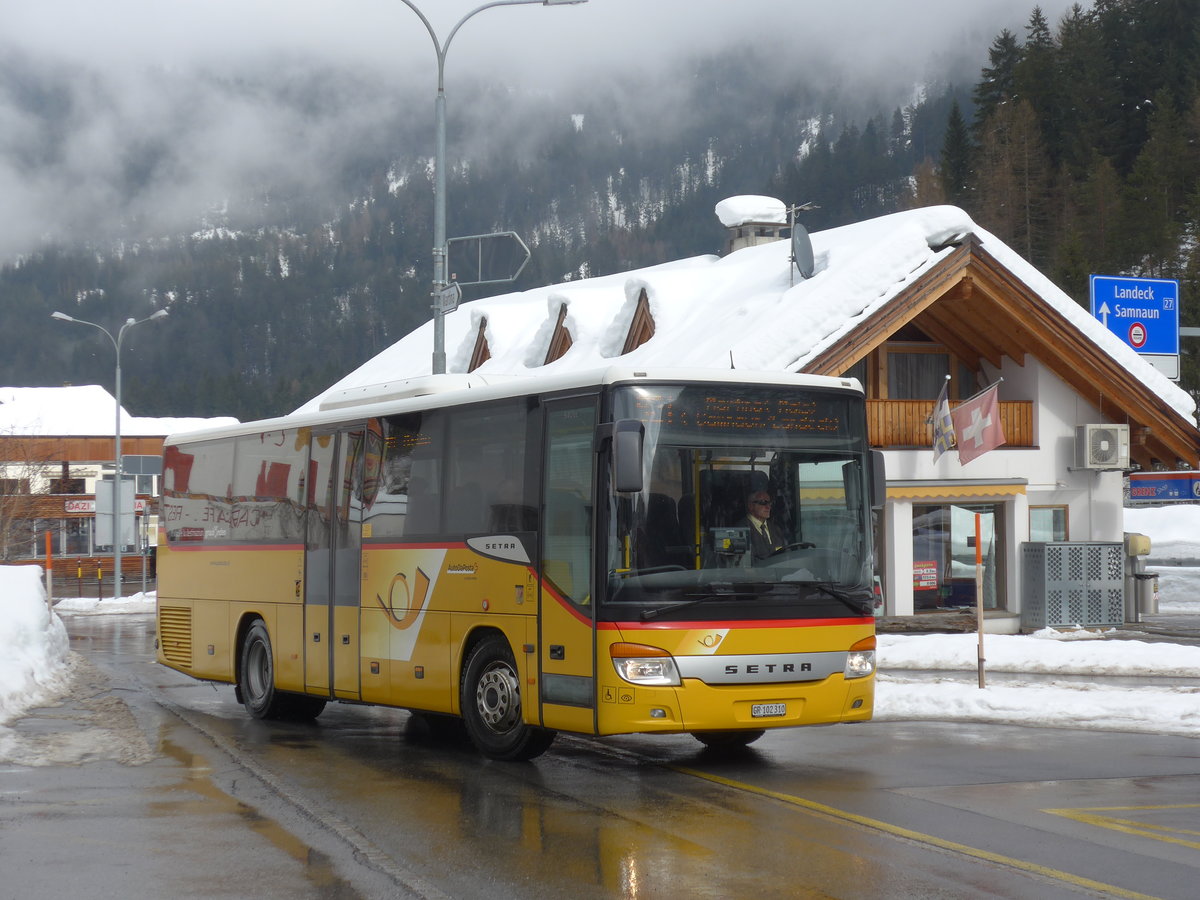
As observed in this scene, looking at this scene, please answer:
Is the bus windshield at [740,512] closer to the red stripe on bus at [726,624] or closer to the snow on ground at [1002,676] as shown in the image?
the red stripe on bus at [726,624]

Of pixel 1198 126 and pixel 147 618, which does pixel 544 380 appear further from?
pixel 1198 126

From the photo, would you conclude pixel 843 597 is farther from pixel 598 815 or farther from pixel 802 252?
pixel 802 252

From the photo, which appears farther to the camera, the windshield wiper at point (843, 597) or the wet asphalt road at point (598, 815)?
the windshield wiper at point (843, 597)

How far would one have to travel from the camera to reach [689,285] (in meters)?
34.4

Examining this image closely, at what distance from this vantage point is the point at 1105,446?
28781 millimetres

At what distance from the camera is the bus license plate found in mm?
10781

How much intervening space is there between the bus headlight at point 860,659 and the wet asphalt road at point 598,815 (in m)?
0.69

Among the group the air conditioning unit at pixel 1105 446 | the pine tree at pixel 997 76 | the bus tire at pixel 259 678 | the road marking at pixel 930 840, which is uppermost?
the pine tree at pixel 997 76

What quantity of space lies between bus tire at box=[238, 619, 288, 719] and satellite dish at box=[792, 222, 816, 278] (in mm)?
16082

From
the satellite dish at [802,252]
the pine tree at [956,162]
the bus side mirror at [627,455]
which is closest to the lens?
the bus side mirror at [627,455]

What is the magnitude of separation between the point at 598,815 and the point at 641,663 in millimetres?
1484

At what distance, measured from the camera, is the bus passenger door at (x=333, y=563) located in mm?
13742

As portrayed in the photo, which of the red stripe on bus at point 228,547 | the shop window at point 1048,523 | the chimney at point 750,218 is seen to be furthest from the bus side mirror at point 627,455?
the chimney at point 750,218

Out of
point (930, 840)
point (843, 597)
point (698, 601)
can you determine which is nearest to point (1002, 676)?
point (843, 597)
